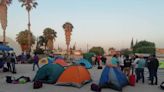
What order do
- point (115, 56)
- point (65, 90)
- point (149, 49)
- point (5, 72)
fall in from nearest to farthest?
1. point (65, 90)
2. point (115, 56)
3. point (5, 72)
4. point (149, 49)

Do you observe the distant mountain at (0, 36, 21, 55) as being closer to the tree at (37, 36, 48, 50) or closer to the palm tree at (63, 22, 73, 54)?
the tree at (37, 36, 48, 50)

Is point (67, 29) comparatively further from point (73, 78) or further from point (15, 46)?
point (73, 78)

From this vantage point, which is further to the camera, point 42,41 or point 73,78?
point 42,41

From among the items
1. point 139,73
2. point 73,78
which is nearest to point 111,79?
point 73,78

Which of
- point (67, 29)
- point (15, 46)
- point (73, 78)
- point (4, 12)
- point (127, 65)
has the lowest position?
point (73, 78)

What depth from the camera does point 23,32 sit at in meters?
84.2

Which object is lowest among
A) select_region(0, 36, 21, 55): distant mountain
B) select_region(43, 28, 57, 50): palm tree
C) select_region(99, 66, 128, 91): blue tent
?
select_region(99, 66, 128, 91): blue tent

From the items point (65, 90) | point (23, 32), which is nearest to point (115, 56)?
point (65, 90)

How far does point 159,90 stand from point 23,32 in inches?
2830

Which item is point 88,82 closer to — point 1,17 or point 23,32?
point 1,17

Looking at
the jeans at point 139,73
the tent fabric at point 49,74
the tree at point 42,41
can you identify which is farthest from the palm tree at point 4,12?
the jeans at point 139,73

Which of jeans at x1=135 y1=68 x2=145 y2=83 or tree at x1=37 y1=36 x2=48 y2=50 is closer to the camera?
jeans at x1=135 y1=68 x2=145 y2=83

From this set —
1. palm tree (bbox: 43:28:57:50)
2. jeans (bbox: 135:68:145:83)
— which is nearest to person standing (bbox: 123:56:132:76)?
jeans (bbox: 135:68:145:83)

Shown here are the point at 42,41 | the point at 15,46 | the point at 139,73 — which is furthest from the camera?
the point at 42,41
